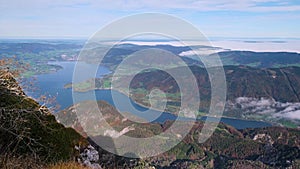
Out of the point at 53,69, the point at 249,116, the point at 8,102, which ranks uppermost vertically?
the point at 8,102

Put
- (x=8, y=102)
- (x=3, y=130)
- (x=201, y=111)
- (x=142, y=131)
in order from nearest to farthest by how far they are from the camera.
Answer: (x=3, y=130)
(x=8, y=102)
(x=142, y=131)
(x=201, y=111)

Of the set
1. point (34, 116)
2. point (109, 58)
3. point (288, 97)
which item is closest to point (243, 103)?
point (288, 97)

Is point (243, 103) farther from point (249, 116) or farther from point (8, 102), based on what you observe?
point (8, 102)

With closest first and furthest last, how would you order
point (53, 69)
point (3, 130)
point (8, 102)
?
point (3, 130), point (8, 102), point (53, 69)

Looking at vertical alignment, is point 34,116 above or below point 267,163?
above

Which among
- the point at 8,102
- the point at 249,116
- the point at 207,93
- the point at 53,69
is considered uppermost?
the point at 8,102

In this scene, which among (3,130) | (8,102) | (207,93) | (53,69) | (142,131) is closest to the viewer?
(3,130)

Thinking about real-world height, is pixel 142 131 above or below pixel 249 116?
above

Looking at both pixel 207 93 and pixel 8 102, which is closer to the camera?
pixel 8 102

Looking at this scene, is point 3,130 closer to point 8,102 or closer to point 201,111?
point 8,102

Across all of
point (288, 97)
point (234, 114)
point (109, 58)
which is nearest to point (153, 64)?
point (109, 58)
